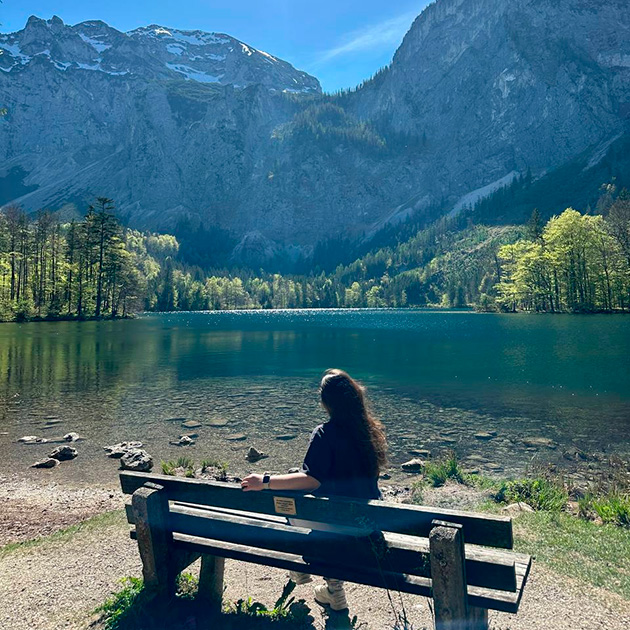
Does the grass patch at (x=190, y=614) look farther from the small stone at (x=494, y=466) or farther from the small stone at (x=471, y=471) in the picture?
the small stone at (x=494, y=466)

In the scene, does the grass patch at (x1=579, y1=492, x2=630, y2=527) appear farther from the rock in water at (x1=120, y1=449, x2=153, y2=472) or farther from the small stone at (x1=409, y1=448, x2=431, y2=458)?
the rock in water at (x1=120, y1=449, x2=153, y2=472)

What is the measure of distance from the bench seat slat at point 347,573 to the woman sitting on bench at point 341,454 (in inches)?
31.6

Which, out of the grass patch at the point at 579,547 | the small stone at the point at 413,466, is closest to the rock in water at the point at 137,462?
the small stone at the point at 413,466

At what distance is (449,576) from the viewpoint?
4.30 m

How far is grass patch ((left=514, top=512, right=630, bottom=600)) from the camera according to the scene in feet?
24.2

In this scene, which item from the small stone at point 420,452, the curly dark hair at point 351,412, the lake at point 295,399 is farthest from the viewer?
the lake at point 295,399

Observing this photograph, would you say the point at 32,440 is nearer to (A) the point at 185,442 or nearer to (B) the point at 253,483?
(A) the point at 185,442

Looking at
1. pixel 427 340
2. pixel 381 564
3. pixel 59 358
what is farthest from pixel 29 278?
pixel 381 564

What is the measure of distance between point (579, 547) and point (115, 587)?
808cm

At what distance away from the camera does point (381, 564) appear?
4.79 metres

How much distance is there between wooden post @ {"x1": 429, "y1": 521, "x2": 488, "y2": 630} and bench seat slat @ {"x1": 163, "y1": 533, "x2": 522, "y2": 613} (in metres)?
0.21

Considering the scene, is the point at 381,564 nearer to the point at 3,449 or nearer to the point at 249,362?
the point at 3,449

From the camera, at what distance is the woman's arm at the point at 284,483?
5402 mm

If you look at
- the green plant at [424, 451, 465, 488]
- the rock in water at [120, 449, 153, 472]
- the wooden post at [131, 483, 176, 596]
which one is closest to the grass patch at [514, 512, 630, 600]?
the green plant at [424, 451, 465, 488]
